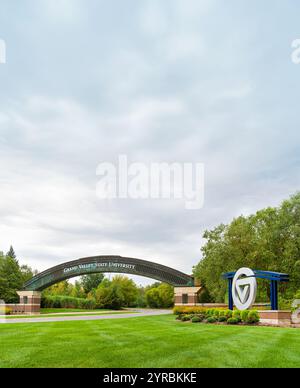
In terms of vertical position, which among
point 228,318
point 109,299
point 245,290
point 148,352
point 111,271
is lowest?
point 109,299

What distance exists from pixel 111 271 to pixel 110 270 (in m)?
0.17

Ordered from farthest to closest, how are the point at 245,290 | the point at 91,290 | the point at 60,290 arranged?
the point at 91,290 → the point at 60,290 → the point at 245,290

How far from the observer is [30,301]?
4334cm

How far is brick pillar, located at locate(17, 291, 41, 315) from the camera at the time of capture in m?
43.0

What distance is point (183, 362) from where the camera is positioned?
9359 millimetres

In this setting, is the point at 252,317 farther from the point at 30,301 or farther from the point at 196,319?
the point at 30,301

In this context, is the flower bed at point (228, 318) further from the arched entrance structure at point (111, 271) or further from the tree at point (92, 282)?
the tree at point (92, 282)

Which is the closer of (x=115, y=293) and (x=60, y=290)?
(x=115, y=293)

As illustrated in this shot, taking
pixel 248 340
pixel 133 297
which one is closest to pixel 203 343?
pixel 248 340

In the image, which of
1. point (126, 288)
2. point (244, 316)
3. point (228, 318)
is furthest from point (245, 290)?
point (126, 288)

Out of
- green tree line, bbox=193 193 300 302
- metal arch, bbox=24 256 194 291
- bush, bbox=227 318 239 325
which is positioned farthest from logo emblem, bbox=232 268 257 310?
metal arch, bbox=24 256 194 291

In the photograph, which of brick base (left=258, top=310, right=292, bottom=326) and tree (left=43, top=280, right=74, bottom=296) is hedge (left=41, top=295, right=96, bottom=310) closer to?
tree (left=43, top=280, right=74, bottom=296)
